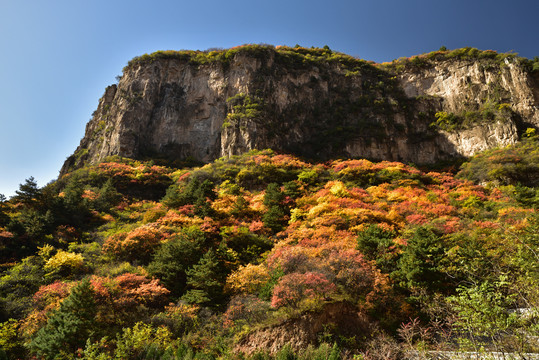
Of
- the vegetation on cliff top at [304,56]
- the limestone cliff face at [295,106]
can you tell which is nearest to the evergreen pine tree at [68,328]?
the limestone cliff face at [295,106]

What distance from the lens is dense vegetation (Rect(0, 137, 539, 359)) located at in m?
9.44

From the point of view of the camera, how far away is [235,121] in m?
42.2

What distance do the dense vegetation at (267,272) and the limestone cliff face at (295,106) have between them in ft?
60.2

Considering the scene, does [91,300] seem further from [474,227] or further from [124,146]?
[124,146]

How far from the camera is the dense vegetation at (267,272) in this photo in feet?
31.0

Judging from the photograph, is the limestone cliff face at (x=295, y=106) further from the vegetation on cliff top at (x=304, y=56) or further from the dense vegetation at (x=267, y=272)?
the dense vegetation at (x=267, y=272)

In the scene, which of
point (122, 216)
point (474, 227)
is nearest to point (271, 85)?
point (122, 216)

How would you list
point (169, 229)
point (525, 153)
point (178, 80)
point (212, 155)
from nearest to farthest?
point (169, 229)
point (525, 153)
point (212, 155)
point (178, 80)

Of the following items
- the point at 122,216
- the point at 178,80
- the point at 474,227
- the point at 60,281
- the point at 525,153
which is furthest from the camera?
the point at 178,80

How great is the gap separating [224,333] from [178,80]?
47656mm

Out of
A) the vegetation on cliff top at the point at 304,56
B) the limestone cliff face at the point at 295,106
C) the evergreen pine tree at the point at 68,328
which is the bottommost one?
the evergreen pine tree at the point at 68,328

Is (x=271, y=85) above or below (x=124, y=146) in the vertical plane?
above

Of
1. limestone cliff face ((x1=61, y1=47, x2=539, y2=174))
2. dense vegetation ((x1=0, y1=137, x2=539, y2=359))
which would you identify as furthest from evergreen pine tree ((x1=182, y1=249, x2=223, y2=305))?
limestone cliff face ((x1=61, y1=47, x2=539, y2=174))

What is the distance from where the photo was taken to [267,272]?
14648 mm
